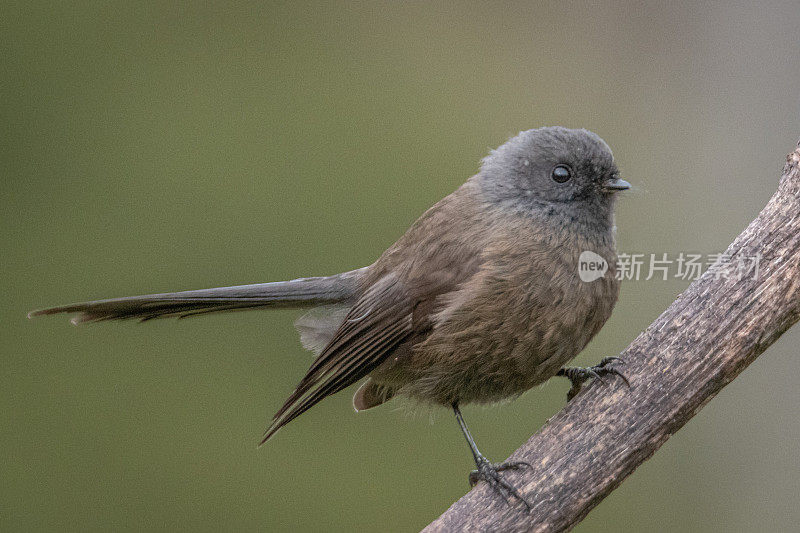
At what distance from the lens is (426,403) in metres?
3.19

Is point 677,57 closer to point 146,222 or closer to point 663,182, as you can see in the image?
point 663,182

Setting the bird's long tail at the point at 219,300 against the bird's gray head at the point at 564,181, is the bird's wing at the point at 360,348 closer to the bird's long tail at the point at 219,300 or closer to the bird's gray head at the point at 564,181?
the bird's long tail at the point at 219,300

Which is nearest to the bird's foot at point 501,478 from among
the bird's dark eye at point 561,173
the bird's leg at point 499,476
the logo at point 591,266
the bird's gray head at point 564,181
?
the bird's leg at point 499,476

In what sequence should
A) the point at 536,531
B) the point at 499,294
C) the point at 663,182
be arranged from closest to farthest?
the point at 536,531
the point at 499,294
the point at 663,182

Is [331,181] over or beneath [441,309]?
over

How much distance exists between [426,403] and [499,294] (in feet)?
1.93

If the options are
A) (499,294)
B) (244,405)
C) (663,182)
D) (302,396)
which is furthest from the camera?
(663,182)

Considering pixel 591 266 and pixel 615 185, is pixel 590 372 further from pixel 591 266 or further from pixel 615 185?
pixel 615 185

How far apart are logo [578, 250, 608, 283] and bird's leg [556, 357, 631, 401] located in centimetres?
28

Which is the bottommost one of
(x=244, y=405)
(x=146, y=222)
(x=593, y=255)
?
(x=244, y=405)

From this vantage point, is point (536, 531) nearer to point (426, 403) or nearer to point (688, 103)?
point (426, 403)

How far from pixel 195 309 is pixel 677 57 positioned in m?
3.30

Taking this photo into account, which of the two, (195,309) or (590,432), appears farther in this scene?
(195,309)

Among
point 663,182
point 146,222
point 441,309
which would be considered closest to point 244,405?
point 146,222
